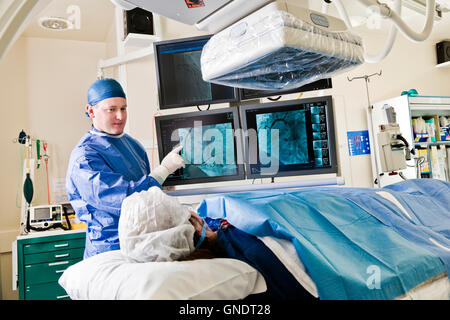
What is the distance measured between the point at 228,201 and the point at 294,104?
117 centimetres

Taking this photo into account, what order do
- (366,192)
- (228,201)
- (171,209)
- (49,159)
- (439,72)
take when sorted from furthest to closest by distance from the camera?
(439,72) < (49,159) < (366,192) < (228,201) < (171,209)

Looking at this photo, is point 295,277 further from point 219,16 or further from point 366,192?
point 366,192

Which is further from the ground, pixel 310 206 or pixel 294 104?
pixel 294 104

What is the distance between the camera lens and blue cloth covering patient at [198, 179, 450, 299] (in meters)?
1.05

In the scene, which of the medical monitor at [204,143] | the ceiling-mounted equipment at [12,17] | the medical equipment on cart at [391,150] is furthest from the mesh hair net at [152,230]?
the medical equipment on cart at [391,150]

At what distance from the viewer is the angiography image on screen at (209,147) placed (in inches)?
96.3

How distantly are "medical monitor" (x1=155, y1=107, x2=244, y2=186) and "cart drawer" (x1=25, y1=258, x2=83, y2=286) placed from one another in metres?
1.18

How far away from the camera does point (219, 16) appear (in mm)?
958

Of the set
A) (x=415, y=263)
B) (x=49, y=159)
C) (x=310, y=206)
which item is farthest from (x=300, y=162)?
(x=49, y=159)

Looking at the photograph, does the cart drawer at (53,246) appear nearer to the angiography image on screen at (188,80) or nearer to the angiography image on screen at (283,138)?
the angiography image on screen at (188,80)

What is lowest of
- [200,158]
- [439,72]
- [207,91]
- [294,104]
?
[200,158]

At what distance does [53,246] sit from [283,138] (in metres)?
1.94

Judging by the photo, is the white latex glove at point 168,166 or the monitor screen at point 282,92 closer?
the white latex glove at point 168,166

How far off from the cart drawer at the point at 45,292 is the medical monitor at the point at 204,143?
126 cm
